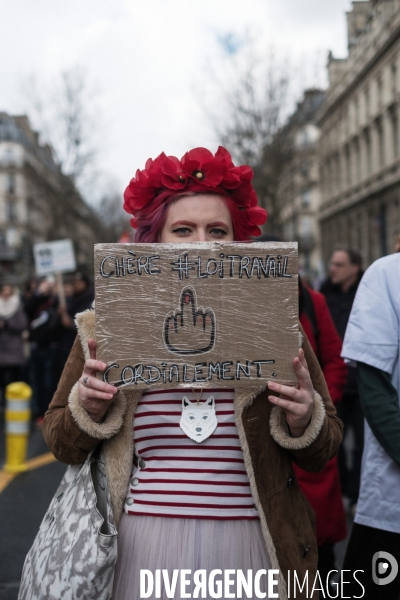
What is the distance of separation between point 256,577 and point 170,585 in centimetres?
22

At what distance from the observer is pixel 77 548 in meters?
1.77

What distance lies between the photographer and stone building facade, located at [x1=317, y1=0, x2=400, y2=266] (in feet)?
120

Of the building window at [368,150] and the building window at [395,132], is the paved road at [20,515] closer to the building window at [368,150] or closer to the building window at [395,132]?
the building window at [395,132]

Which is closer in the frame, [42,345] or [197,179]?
[197,179]

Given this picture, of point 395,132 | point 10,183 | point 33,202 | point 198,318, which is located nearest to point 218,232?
point 198,318

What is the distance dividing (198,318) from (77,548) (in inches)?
25.1

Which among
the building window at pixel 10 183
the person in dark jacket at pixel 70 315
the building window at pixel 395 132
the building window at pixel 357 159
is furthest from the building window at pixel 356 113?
the building window at pixel 10 183

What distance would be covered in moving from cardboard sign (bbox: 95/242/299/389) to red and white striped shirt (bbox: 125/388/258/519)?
0.11 meters

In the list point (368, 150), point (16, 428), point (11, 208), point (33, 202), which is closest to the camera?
point (16, 428)

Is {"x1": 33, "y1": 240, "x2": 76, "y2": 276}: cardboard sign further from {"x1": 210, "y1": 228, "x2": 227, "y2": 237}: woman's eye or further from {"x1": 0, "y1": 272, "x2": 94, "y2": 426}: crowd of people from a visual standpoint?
{"x1": 210, "y1": 228, "x2": 227, "y2": 237}: woman's eye

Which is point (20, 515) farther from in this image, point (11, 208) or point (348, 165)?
point (11, 208)

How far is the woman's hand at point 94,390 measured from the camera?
1839 mm

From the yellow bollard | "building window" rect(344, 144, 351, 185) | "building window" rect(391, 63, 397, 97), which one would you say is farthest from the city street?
"building window" rect(344, 144, 351, 185)

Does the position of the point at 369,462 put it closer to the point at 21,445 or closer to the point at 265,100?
the point at 21,445
